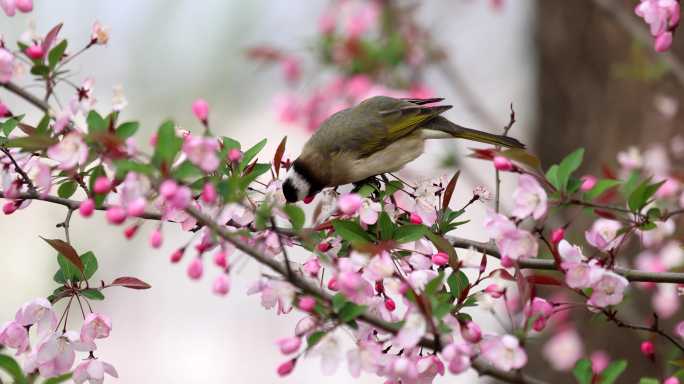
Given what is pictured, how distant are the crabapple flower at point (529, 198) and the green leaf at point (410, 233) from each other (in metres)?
0.23

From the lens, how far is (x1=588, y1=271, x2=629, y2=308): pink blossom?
5.79ft

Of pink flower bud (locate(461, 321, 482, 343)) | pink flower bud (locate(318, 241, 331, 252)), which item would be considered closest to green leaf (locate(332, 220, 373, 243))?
pink flower bud (locate(318, 241, 331, 252))

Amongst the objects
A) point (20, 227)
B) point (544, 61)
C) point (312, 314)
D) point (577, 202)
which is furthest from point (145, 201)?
point (20, 227)

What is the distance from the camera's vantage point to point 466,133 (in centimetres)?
320

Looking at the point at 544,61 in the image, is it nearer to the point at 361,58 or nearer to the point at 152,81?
the point at 361,58

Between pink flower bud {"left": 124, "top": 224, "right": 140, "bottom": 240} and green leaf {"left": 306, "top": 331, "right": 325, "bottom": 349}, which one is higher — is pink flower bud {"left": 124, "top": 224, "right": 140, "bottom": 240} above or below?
above

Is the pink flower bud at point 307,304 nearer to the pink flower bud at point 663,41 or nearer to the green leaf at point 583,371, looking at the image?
the green leaf at point 583,371

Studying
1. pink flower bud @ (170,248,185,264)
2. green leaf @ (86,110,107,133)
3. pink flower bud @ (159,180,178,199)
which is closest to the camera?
pink flower bud @ (159,180,178,199)

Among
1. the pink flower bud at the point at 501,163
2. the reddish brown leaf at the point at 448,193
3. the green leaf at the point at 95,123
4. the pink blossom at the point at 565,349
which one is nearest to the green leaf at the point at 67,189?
the green leaf at the point at 95,123

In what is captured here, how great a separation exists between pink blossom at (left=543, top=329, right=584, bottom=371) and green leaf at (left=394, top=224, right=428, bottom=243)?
147 inches

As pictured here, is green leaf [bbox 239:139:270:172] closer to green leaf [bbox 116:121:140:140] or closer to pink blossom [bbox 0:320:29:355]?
green leaf [bbox 116:121:140:140]

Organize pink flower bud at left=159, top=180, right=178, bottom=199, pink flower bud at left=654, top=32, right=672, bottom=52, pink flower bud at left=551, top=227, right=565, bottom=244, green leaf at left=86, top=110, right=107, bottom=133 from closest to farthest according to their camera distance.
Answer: pink flower bud at left=159, top=180, right=178, bottom=199
green leaf at left=86, top=110, right=107, bottom=133
pink flower bud at left=551, top=227, right=565, bottom=244
pink flower bud at left=654, top=32, right=672, bottom=52

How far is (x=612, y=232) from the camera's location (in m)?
2.00

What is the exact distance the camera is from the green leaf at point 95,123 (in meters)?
1.68
